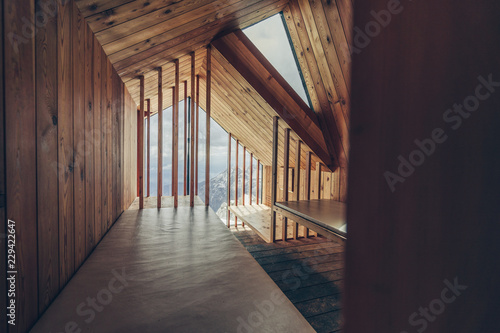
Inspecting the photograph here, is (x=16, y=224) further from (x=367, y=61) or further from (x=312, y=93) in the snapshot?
(x=312, y=93)

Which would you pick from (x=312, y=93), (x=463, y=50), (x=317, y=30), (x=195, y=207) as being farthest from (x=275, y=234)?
(x=463, y=50)

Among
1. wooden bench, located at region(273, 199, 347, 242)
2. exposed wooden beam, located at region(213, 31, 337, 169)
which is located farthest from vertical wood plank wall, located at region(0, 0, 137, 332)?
wooden bench, located at region(273, 199, 347, 242)

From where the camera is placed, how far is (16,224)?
0.67 meters

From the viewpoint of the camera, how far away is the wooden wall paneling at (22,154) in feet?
2.13

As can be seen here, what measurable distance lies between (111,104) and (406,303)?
2.16 meters

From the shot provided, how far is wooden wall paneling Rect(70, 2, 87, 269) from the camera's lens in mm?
1105

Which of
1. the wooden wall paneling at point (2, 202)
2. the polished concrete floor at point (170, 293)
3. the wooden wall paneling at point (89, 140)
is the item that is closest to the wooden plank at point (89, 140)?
the wooden wall paneling at point (89, 140)

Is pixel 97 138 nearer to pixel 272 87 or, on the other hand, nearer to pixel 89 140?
pixel 89 140

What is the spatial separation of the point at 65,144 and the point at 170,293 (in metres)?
0.82

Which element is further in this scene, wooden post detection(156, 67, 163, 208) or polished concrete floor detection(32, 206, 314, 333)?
wooden post detection(156, 67, 163, 208)

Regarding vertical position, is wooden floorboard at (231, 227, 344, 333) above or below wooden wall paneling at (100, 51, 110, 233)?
below

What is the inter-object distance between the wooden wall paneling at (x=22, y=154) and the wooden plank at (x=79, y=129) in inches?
14.7

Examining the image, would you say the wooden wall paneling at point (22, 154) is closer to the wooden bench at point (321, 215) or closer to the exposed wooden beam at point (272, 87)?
the wooden bench at point (321, 215)

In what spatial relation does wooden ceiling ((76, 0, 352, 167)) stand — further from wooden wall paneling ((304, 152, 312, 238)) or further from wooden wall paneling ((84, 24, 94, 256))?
wooden wall paneling ((304, 152, 312, 238))
